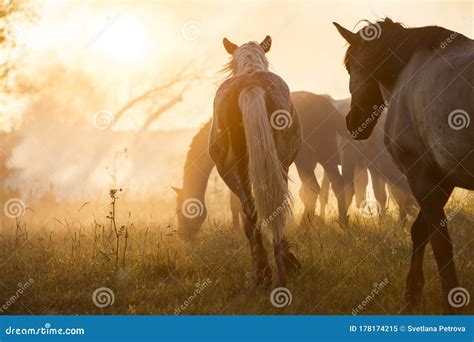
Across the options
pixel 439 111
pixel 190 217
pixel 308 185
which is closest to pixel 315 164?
pixel 308 185

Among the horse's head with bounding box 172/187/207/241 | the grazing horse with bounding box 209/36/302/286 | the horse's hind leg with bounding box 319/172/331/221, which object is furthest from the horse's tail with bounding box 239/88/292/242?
the horse's hind leg with bounding box 319/172/331/221

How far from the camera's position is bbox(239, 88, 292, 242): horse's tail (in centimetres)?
570

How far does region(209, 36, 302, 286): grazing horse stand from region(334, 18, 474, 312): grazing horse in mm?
946

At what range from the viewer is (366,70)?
20.7ft

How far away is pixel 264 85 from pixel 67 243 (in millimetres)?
3937

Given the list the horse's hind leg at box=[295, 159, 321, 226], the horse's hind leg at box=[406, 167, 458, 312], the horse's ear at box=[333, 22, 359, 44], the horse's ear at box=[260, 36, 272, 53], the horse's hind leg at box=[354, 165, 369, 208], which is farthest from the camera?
the horse's hind leg at box=[354, 165, 369, 208]

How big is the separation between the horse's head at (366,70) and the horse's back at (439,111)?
435 mm

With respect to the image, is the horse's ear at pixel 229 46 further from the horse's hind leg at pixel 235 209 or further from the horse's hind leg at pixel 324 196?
the horse's hind leg at pixel 324 196

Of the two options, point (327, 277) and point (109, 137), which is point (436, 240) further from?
point (109, 137)

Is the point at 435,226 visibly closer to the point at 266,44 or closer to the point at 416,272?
the point at 416,272

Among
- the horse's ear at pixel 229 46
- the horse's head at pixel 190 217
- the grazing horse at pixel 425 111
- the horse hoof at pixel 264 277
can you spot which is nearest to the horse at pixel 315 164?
the horse's head at pixel 190 217

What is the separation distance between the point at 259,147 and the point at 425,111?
149 centimetres

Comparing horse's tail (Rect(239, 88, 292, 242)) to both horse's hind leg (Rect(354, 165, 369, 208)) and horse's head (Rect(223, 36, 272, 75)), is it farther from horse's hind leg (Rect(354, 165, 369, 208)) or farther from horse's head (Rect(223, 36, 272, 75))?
horse's hind leg (Rect(354, 165, 369, 208))

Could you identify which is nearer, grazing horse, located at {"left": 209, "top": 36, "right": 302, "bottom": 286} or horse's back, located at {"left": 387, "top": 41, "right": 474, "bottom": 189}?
horse's back, located at {"left": 387, "top": 41, "right": 474, "bottom": 189}
